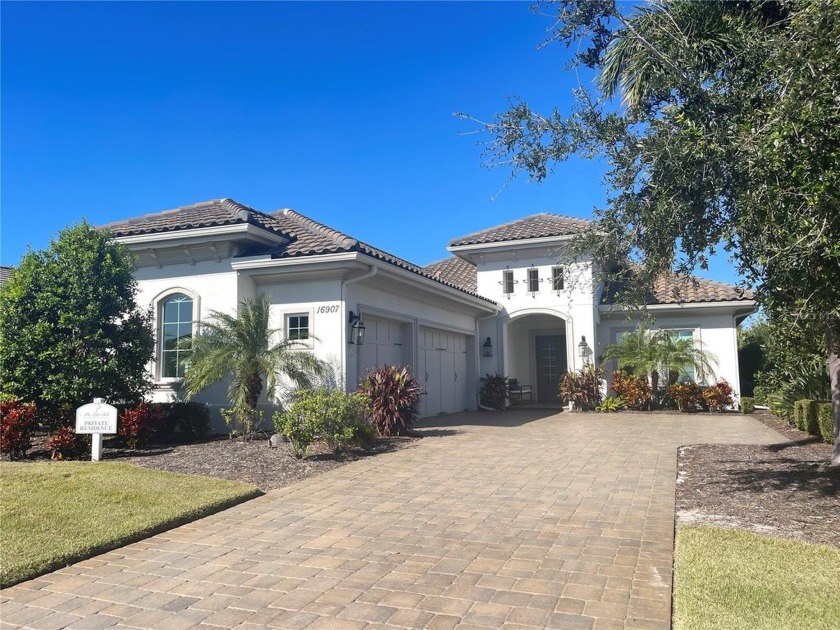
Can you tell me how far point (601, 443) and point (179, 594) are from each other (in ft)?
29.7

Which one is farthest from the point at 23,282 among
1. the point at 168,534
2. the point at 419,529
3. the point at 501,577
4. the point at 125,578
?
the point at 501,577

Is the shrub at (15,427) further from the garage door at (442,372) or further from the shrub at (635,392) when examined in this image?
the shrub at (635,392)

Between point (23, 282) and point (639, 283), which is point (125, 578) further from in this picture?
point (23, 282)

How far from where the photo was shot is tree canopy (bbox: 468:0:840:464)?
4934mm

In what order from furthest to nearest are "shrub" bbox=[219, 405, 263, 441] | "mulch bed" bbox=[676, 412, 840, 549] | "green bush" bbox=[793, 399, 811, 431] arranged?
"green bush" bbox=[793, 399, 811, 431] < "shrub" bbox=[219, 405, 263, 441] < "mulch bed" bbox=[676, 412, 840, 549]

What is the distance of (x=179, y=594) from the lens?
451 cm

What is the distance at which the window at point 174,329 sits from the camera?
45.3ft

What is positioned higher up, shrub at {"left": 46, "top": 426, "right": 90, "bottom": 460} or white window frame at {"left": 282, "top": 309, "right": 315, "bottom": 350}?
white window frame at {"left": 282, "top": 309, "right": 315, "bottom": 350}

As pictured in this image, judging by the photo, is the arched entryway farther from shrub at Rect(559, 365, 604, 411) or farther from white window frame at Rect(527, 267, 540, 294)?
shrub at Rect(559, 365, 604, 411)

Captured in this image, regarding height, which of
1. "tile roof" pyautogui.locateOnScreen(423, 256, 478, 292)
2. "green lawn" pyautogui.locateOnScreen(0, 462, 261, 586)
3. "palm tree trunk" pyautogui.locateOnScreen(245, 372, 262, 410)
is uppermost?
"tile roof" pyautogui.locateOnScreen(423, 256, 478, 292)

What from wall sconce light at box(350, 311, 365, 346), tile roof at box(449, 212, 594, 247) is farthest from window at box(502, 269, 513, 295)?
wall sconce light at box(350, 311, 365, 346)

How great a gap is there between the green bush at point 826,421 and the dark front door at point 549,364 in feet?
40.8

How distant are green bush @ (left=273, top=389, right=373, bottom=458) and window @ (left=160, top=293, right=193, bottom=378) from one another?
4502mm

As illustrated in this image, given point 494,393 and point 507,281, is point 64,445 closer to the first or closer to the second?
point 494,393
